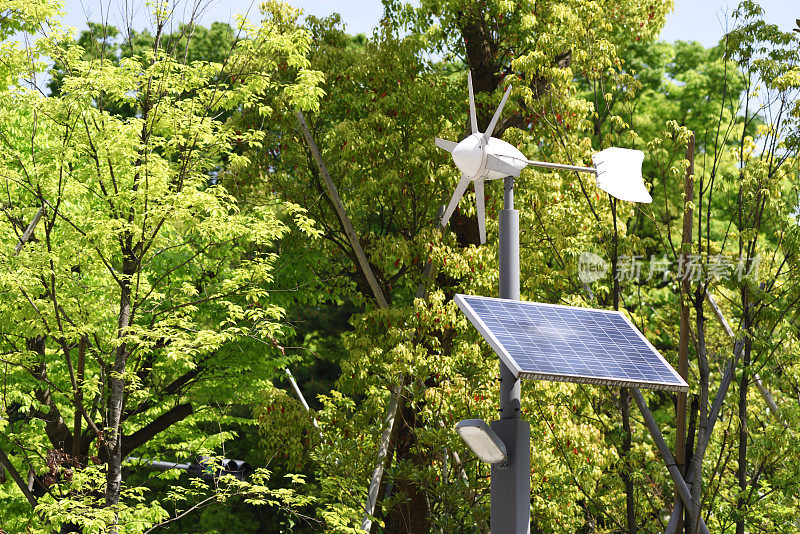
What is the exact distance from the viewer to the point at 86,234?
30.4 feet

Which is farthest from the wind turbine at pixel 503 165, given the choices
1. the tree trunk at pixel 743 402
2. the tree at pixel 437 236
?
the tree trunk at pixel 743 402

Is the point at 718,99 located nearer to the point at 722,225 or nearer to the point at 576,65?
the point at 722,225

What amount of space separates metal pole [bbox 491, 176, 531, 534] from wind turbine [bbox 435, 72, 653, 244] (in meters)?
0.62

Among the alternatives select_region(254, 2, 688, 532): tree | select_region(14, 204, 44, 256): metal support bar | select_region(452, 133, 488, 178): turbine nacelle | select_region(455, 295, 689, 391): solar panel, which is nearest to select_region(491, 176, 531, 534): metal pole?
select_region(455, 295, 689, 391): solar panel

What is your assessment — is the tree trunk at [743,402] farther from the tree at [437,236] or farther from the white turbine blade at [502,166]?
the white turbine blade at [502,166]

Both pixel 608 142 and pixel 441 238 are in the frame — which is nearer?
pixel 608 142

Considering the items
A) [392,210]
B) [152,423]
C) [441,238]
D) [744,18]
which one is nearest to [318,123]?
[392,210]

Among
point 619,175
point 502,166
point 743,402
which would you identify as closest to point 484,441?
point 502,166

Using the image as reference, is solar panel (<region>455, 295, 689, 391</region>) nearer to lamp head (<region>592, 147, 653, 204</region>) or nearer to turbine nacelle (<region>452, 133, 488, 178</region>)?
turbine nacelle (<region>452, 133, 488, 178</region>)

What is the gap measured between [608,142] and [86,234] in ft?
20.4

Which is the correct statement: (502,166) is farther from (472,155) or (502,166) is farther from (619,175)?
(619,175)

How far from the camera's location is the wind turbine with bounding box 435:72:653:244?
5836mm

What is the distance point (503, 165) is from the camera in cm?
583

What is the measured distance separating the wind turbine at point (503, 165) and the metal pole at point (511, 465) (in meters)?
0.62
